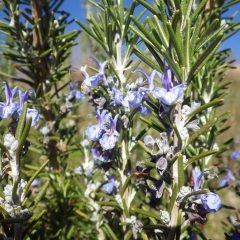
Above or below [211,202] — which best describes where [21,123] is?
above

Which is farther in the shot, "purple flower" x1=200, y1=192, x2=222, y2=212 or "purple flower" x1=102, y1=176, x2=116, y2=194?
"purple flower" x1=102, y1=176, x2=116, y2=194

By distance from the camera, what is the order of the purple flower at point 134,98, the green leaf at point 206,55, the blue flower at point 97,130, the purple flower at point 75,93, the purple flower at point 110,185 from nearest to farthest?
the green leaf at point 206,55
the purple flower at point 134,98
the blue flower at point 97,130
the purple flower at point 110,185
the purple flower at point 75,93

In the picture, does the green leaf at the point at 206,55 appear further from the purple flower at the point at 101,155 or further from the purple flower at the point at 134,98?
the purple flower at the point at 101,155

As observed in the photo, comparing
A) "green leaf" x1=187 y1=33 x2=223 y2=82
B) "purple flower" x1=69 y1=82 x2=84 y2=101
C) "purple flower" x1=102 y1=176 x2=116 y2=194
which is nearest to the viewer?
"green leaf" x1=187 y1=33 x2=223 y2=82

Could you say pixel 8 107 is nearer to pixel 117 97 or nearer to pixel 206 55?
pixel 117 97

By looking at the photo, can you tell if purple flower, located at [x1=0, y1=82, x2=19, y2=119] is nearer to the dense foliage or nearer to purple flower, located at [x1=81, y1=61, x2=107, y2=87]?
the dense foliage

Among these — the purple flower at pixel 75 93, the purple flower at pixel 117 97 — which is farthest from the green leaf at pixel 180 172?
the purple flower at pixel 75 93

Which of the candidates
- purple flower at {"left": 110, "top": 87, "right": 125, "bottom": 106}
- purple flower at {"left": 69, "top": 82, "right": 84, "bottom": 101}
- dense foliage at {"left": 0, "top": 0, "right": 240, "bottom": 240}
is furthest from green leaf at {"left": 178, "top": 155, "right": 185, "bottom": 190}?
purple flower at {"left": 69, "top": 82, "right": 84, "bottom": 101}

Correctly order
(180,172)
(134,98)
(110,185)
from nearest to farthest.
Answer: (180,172) < (134,98) < (110,185)

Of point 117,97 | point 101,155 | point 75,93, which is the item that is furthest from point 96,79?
point 75,93

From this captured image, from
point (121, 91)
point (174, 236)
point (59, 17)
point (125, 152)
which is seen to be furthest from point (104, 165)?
point (59, 17)
